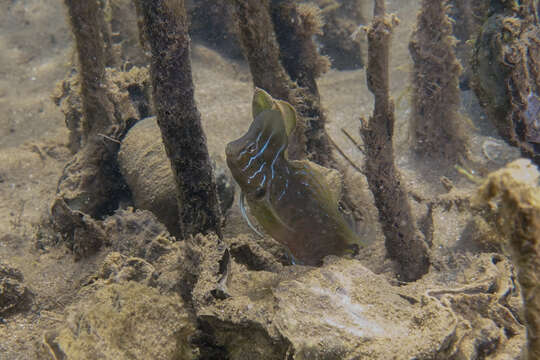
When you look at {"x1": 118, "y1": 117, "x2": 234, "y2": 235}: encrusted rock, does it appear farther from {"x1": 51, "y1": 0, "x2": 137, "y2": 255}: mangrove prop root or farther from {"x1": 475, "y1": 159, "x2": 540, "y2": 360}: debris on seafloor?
{"x1": 475, "y1": 159, "x2": 540, "y2": 360}: debris on seafloor

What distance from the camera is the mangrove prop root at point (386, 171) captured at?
7.85ft

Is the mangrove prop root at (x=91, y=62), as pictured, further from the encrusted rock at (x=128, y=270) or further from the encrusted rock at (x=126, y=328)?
the encrusted rock at (x=126, y=328)

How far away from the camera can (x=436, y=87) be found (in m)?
4.64

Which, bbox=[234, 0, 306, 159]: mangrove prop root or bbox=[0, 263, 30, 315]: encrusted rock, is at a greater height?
bbox=[234, 0, 306, 159]: mangrove prop root

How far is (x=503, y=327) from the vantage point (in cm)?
164

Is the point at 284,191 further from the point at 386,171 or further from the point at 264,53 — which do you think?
the point at 264,53

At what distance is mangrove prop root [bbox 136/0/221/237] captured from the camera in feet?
6.61

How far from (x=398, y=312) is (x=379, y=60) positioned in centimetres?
170

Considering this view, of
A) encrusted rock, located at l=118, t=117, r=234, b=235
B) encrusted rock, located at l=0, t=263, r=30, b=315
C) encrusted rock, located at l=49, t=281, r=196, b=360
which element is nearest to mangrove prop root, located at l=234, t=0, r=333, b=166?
encrusted rock, located at l=118, t=117, r=234, b=235

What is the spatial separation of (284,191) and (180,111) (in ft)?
2.71

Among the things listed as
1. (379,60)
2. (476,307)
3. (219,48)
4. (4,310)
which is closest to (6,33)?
(219,48)

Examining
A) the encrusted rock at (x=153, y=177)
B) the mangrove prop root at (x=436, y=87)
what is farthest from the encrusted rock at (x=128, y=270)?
the mangrove prop root at (x=436, y=87)

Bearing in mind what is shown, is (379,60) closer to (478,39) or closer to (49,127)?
(478,39)

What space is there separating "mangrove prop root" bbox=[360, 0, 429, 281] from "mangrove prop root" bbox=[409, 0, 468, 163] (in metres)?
1.89
